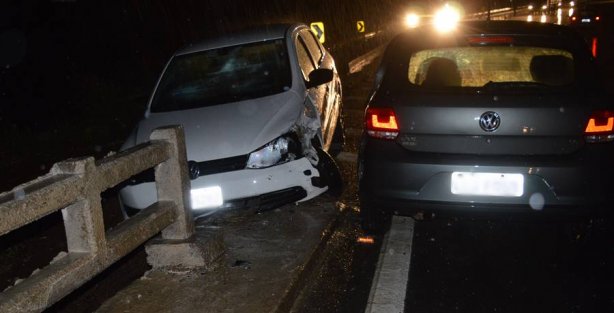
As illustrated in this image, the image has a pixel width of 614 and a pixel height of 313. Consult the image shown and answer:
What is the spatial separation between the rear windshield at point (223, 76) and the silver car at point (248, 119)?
0.03 ft

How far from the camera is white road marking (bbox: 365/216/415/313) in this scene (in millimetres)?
3732

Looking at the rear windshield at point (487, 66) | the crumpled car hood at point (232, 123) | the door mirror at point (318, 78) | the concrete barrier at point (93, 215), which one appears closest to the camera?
the concrete barrier at point (93, 215)

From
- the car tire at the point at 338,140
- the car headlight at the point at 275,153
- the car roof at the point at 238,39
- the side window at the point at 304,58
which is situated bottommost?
the car tire at the point at 338,140

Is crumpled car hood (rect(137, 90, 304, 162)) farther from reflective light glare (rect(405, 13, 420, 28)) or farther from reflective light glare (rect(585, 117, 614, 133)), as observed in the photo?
reflective light glare (rect(405, 13, 420, 28))

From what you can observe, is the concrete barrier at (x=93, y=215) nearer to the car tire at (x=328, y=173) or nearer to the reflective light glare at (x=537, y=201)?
the car tire at (x=328, y=173)

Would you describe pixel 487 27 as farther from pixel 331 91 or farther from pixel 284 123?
pixel 331 91

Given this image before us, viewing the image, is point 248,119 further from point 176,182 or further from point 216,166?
point 176,182

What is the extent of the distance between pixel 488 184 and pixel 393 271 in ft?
2.93

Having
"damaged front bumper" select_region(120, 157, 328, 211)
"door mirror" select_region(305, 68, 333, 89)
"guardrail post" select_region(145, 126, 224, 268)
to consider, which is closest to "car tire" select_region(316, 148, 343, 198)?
"damaged front bumper" select_region(120, 157, 328, 211)

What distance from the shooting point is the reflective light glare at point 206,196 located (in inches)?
192

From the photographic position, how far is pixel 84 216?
3.17 meters

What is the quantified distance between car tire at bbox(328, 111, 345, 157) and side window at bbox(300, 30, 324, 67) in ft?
2.52

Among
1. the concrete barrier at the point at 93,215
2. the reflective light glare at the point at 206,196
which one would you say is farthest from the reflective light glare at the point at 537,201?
the reflective light glare at the point at 206,196

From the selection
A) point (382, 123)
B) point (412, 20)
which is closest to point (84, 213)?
point (382, 123)
